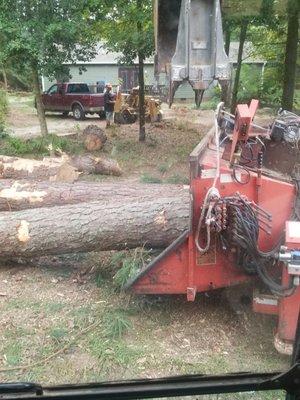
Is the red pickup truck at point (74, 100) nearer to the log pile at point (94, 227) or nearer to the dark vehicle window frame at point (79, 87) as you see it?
the dark vehicle window frame at point (79, 87)

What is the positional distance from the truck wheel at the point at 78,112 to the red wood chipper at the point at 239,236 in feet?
58.6

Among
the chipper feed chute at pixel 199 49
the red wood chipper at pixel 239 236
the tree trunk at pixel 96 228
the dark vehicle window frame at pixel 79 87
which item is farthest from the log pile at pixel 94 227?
the dark vehicle window frame at pixel 79 87

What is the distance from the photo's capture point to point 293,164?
4828mm

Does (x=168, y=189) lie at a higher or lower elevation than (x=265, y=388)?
lower

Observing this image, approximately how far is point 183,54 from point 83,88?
20241 mm

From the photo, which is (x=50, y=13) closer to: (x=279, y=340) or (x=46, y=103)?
(x=279, y=340)

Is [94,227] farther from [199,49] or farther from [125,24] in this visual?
[125,24]

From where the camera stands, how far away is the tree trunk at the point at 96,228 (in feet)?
16.8

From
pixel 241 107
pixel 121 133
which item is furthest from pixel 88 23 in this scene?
pixel 241 107

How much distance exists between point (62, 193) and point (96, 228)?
1.40m

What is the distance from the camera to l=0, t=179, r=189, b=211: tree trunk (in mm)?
6332

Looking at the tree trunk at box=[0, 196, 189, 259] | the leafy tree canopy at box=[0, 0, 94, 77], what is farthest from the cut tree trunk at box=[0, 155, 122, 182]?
the leafy tree canopy at box=[0, 0, 94, 77]

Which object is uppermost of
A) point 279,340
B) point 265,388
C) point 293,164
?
point 265,388

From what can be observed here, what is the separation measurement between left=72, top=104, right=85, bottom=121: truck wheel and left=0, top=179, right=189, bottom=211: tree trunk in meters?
15.7
